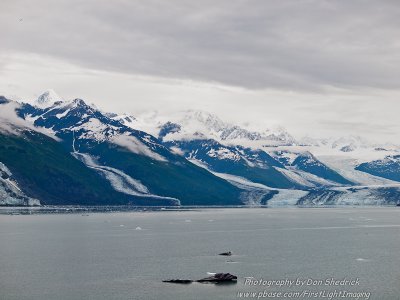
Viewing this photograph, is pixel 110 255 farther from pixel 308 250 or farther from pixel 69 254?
pixel 308 250

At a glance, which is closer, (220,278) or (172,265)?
(220,278)

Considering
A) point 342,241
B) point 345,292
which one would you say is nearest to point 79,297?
point 345,292

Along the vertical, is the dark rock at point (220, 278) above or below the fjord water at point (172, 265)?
above

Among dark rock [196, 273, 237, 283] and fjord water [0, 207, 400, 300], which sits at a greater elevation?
dark rock [196, 273, 237, 283]

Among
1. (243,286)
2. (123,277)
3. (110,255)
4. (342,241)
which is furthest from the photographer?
(342,241)

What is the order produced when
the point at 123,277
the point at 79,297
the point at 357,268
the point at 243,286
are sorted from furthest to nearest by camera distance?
the point at 357,268 < the point at 123,277 < the point at 243,286 < the point at 79,297

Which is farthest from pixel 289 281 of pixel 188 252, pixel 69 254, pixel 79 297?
pixel 69 254

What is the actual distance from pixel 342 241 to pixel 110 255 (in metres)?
71.5

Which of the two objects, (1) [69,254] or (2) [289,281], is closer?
(2) [289,281]

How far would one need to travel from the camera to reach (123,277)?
12719cm

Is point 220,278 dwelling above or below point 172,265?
above

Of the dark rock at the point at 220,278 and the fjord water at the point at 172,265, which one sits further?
the dark rock at the point at 220,278

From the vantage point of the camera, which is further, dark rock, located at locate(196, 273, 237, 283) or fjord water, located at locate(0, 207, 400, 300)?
dark rock, located at locate(196, 273, 237, 283)

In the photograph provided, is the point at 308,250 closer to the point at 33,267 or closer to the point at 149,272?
the point at 149,272
